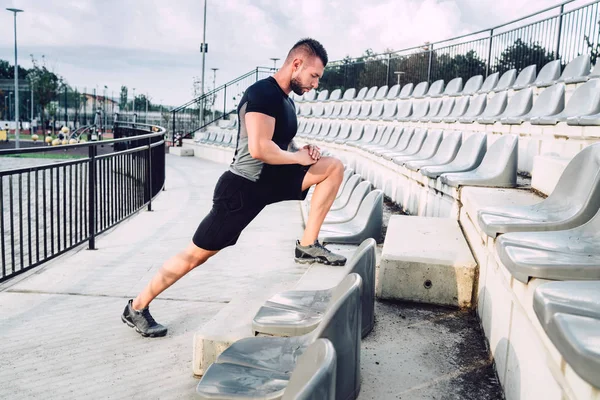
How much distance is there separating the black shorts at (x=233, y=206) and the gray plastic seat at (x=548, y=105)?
316 centimetres

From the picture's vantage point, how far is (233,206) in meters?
3.14

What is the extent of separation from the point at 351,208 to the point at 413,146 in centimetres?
183

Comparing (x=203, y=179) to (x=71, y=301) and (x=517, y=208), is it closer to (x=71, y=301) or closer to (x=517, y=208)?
(x=71, y=301)

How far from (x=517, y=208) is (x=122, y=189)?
5.28 metres

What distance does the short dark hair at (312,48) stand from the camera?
10.6 ft

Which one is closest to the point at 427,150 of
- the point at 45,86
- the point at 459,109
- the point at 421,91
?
the point at 459,109

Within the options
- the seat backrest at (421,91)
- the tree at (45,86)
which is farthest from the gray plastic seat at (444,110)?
the tree at (45,86)

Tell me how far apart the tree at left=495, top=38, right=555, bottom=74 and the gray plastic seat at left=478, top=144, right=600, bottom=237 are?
26.0 ft

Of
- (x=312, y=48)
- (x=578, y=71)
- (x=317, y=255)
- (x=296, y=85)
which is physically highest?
(x=578, y=71)

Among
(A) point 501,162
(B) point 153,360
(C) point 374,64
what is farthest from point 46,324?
(C) point 374,64

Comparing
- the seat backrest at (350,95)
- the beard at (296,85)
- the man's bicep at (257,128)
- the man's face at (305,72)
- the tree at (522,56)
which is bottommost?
the man's bicep at (257,128)

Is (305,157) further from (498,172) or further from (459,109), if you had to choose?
(459,109)

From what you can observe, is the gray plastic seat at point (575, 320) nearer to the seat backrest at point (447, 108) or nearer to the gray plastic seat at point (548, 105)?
the gray plastic seat at point (548, 105)

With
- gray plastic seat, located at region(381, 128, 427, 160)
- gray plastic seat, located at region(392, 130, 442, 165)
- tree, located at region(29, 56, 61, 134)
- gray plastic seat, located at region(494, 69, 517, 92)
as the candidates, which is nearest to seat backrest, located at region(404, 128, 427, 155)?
gray plastic seat, located at region(381, 128, 427, 160)
